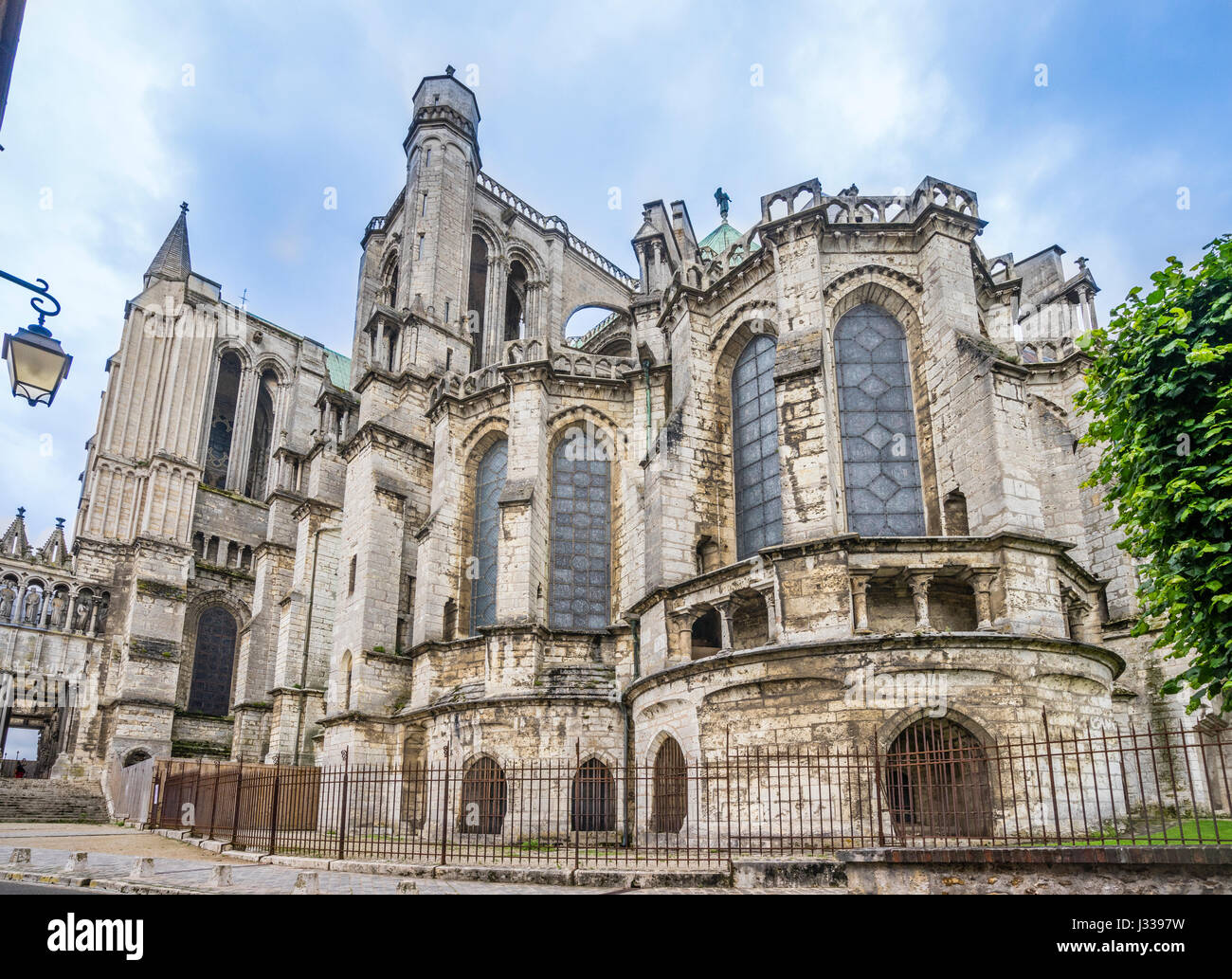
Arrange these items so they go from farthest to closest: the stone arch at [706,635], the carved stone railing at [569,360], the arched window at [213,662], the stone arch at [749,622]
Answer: the arched window at [213,662] < the carved stone railing at [569,360] < the stone arch at [706,635] < the stone arch at [749,622]

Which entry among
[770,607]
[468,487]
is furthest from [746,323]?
[468,487]

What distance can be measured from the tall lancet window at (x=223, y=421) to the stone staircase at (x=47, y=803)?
712 inches

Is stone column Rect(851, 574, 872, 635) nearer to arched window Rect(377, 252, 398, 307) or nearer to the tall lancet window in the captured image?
arched window Rect(377, 252, 398, 307)

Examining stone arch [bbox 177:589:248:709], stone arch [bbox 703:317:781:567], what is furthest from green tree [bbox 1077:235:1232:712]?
stone arch [bbox 177:589:248:709]

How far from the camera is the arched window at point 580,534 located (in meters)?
21.0

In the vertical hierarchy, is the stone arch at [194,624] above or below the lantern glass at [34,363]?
above

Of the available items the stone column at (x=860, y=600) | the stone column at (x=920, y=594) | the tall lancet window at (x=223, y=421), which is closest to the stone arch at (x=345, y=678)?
the stone column at (x=860, y=600)

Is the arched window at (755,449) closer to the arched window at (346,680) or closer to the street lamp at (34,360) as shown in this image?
the arched window at (346,680)

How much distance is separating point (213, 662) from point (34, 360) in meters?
32.5

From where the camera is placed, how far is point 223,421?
44.8m

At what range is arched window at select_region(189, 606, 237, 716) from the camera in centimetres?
3484

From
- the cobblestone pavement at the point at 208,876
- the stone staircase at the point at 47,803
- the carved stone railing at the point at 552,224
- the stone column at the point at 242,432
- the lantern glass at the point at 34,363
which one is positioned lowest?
the cobblestone pavement at the point at 208,876
